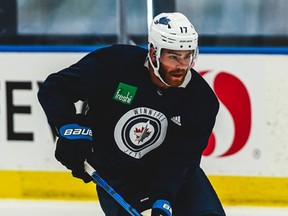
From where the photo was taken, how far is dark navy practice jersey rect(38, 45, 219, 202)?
350cm

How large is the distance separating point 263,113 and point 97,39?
0.81 meters

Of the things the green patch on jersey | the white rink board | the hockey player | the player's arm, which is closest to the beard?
the hockey player

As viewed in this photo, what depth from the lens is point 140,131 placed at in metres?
3.62

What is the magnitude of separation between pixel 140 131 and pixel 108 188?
23 centimetres

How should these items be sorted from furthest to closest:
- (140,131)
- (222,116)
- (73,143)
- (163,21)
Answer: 1. (222,116)
2. (140,131)
3. (163,21)
4. (73,143)

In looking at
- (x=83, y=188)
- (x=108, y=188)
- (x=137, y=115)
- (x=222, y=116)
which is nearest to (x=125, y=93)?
(x=137, y=115)

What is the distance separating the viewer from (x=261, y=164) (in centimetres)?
448

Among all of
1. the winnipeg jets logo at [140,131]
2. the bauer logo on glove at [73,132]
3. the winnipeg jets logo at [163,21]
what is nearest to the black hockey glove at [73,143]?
the bauer logo on glove at [73,132]

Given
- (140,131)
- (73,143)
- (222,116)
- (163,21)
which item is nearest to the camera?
(73,143)

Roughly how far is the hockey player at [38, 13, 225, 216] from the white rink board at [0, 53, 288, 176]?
873 mm

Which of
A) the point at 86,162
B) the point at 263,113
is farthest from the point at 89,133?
the point at 263,113

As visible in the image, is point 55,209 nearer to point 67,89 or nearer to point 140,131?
point 140,131

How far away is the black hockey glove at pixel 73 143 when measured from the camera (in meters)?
3.39

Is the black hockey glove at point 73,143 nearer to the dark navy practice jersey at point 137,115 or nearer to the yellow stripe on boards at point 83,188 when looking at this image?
the dark navy practice jersey at point 137,115
